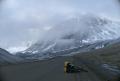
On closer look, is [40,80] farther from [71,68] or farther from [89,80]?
[71,68]

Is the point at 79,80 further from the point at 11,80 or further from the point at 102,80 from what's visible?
the point at 11,80

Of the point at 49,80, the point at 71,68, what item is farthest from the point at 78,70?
the point at 49,80

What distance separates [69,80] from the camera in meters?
49.1

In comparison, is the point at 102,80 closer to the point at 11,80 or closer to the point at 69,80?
the point at 69,80

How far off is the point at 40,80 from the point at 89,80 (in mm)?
8781

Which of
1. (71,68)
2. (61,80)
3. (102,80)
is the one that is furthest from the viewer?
(71,68)

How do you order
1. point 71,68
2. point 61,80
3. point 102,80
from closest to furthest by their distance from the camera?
1. point 102,80
2. point 61,80
3. point 71,68

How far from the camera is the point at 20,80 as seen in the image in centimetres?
5247

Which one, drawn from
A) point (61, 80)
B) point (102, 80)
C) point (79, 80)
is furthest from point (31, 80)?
point (102, 80)

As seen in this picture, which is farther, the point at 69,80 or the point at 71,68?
the point at 71,68

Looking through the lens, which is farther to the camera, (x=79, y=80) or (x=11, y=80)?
(x=11, y=80)

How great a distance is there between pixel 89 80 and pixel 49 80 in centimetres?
740

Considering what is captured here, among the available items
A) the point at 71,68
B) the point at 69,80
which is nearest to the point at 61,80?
the point at 69,80

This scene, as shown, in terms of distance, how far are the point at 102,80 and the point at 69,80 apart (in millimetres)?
5345
